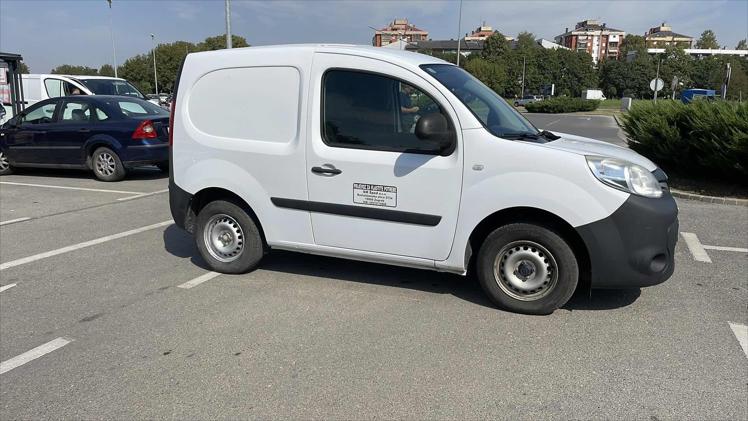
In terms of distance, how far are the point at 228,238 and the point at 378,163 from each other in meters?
1.72

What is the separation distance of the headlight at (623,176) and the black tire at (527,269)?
515 mm

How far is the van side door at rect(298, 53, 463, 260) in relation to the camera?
4.19 metres

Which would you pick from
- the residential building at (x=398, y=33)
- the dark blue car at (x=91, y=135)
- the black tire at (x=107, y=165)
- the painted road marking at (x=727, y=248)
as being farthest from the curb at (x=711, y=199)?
the residential building at (x=398, y=33)

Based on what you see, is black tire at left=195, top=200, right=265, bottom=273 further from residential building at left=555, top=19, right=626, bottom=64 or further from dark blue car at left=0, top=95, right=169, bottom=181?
residential building at left=555, top=19, right=626, bottom=64

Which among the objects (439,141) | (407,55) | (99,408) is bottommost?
(99,408)

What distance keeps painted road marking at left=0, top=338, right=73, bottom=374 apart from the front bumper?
361 centimetres

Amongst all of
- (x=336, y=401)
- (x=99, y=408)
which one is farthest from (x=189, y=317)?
(x=336, y=401)

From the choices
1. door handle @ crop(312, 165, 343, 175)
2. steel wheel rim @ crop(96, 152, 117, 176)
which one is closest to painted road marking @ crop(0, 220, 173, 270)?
door handle @ crop(312, 165, 343, 175)

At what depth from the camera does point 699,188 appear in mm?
9477

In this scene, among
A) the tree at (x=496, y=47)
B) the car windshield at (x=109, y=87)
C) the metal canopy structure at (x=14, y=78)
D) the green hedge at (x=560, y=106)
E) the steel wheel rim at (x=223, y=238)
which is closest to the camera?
the steel wheel rim at (x=223, y=238)

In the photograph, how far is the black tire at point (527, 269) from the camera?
13.2 feet

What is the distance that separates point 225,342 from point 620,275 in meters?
2.72

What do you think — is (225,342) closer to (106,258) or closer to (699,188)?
(106,258)

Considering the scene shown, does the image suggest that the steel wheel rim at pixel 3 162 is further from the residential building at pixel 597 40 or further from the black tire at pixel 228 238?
the residential building at pixel 597 40
